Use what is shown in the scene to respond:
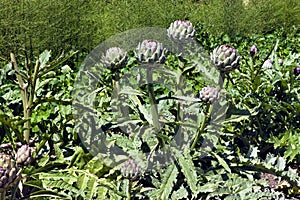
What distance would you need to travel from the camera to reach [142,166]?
1.19 metres

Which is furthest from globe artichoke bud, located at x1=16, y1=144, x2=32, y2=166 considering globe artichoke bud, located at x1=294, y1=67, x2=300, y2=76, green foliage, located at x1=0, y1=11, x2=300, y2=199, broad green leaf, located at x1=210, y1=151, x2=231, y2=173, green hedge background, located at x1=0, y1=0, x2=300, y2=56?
green hedge background, located at x1=0, y1=0, x2=300, y2=56

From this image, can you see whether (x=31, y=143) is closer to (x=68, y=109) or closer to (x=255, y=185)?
(x=68, y=109)

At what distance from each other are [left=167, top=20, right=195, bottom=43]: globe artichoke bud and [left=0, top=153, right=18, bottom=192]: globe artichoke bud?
0.57 m

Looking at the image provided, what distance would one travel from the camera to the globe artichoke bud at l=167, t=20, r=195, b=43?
127cm

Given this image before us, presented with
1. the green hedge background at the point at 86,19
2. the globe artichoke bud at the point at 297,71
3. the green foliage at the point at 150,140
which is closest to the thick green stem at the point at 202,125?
the green foliage at the point at 150,140

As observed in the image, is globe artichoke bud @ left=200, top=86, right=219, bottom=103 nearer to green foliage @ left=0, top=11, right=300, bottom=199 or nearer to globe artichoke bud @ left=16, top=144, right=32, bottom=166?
green foliage @ left=0, top=11, right=300, bottom=199

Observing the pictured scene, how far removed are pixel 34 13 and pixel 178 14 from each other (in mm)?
1208

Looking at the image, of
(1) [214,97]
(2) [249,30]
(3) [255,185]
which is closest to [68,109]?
(1) [214,97]

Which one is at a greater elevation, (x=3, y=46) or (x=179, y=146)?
(x=3, y=46)

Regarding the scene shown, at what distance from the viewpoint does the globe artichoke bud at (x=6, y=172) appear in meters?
A: 0.85

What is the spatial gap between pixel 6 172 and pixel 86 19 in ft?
10.3

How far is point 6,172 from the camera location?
856mm

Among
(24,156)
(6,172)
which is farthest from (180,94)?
(6,172)

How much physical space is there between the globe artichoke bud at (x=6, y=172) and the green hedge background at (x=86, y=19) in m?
2.58
